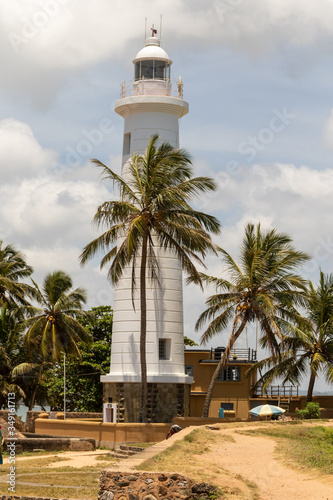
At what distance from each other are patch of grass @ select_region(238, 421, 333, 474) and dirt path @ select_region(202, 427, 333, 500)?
378mm

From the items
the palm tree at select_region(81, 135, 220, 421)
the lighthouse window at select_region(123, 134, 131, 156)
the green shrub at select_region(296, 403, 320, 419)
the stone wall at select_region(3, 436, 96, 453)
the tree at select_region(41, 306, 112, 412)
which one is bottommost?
the stone wall at select_region(3, 436, 96, 453)

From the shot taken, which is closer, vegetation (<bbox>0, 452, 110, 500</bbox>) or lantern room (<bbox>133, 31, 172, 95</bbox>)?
vegetation (<bbox>0, 452, 110, 500</bbox>)

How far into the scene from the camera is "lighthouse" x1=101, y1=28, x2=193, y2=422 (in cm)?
3538

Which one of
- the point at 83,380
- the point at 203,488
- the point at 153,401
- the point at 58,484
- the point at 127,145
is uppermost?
the point at 127,145

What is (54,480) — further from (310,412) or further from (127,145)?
(127,145)

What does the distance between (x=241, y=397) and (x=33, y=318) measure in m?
11.8

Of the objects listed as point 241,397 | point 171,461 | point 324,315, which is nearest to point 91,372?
point 241,397

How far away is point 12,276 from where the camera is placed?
46.7m

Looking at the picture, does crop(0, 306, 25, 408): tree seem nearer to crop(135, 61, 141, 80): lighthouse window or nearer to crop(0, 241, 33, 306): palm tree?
crop(0, 241, 33, 306): palm tree

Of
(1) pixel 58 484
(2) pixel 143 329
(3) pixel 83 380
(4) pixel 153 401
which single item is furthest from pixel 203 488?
(3) pixel 83 380

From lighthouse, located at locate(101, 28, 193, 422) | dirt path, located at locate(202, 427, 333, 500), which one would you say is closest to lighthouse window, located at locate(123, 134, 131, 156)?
lighthouse, located at locate(101, 28, 193, 422)

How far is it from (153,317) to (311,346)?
7.52 metres

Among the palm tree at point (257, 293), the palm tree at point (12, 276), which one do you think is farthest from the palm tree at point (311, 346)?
the palm tree at point (12, 276)

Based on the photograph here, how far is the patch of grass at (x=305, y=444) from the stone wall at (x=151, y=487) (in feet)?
10.5
